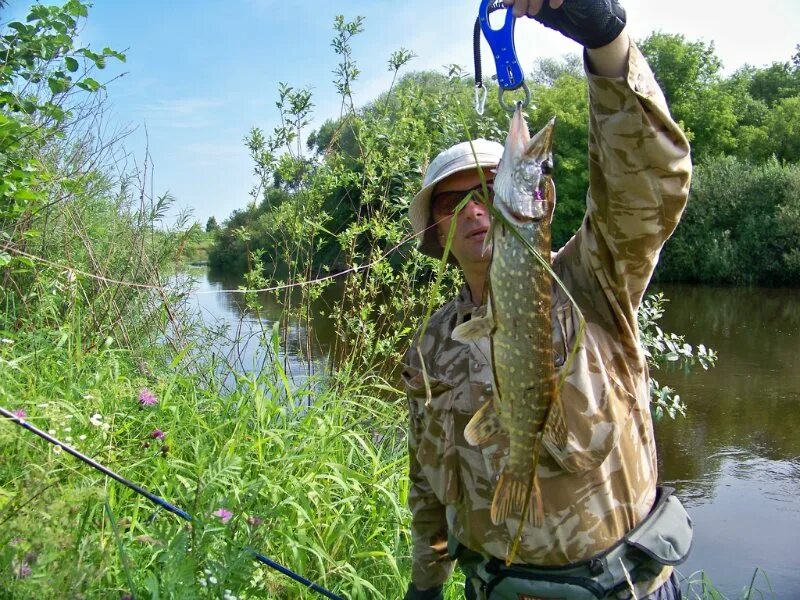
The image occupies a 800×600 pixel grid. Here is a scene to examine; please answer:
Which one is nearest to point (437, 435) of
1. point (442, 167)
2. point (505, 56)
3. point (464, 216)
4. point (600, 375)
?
point (600, 375)

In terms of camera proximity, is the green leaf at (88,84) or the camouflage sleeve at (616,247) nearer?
the camouflage sleeve at (616,247)

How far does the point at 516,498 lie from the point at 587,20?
1162 millimetres

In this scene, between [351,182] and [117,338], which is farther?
[351,182]

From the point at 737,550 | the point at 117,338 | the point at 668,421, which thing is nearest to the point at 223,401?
the point at 117,338

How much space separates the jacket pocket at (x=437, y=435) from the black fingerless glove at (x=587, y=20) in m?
1.14

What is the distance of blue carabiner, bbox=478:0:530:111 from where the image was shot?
62.0 inches

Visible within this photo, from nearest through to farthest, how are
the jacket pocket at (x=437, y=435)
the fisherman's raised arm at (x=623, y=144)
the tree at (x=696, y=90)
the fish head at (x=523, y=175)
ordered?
the fish head at (x=523, y=175), the fisherman's raised arm at (x=623, y=144), the jacket pocket at (x=437, y=435), the tree at (x=696, y=90)

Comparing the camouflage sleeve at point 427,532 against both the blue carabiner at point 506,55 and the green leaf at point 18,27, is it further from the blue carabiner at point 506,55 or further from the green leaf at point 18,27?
the green leaf at point 18,27

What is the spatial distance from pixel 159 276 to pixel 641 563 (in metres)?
5.22

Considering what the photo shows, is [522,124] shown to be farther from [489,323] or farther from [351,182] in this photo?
[351,182]

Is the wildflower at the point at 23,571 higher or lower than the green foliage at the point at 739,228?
lower

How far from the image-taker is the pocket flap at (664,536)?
1795 millimetres

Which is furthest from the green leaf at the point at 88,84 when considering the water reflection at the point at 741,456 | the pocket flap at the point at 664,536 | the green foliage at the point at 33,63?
the water reflection at the point at 741,456

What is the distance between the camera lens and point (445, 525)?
251cm
